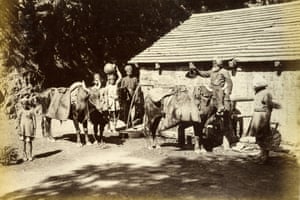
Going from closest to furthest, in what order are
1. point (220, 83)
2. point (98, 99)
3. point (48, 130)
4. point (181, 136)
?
point (220, 83) < point (48, 130) < point (181, 136) < point (98, 99)

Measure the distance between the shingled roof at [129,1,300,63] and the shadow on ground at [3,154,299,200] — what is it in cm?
86

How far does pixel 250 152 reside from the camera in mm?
3930

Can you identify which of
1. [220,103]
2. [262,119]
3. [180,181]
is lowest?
[180,181]

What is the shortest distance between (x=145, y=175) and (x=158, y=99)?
0.89 m

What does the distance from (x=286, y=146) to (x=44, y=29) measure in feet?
7.28

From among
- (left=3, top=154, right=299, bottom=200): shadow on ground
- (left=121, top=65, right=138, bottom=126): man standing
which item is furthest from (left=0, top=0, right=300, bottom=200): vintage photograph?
(left=121, top=65, right=138, bottom=126): man standing

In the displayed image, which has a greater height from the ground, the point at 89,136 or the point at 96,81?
the point at 96,81

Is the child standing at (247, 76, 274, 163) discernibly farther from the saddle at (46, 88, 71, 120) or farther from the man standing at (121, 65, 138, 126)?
the saddle at (46, 88, 71, 120)

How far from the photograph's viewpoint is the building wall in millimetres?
3725

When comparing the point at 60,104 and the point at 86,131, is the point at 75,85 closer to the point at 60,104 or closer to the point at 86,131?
the point at 60,104

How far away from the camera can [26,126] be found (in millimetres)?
4094

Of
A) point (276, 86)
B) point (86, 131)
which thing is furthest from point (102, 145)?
point (276, 86)

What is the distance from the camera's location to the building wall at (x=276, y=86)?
3725 mm

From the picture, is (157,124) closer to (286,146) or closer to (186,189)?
(186,189)
